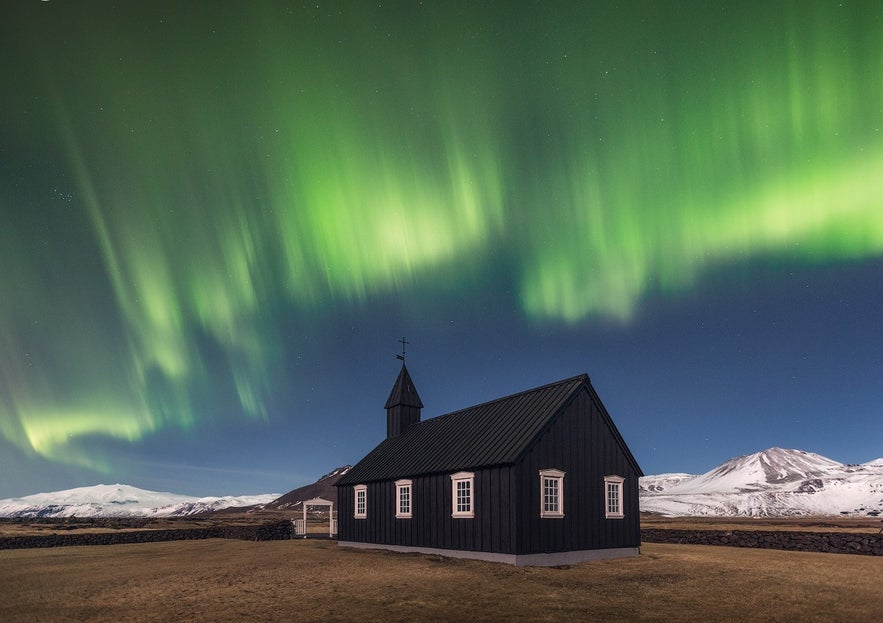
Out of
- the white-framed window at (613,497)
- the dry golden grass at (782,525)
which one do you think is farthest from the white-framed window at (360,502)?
the dry golden grass at (782,525)

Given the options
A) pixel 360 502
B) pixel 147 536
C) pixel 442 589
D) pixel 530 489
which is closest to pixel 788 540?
pixel 530 489

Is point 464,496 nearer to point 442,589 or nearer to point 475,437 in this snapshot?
point 475,437

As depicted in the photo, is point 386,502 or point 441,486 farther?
point 386,502

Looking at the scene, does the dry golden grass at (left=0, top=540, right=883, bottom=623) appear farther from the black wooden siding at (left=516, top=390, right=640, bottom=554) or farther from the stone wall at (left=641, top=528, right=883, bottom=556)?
the black wooden siding at (left=516, top=390, right=640, bottom=554)

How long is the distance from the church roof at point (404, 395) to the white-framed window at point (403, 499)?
497 inches

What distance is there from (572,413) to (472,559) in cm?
773

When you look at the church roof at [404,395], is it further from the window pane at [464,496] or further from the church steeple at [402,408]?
the window pane at [464,496]

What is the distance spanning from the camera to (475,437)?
30484 mm

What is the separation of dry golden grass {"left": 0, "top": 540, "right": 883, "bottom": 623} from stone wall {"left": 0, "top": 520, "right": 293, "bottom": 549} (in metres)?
14.5

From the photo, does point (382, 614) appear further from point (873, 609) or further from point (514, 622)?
point (873, 609)

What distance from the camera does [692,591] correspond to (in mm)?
17938

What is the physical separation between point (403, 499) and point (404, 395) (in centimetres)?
1350

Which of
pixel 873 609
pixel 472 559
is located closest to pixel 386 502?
pixel 472 559

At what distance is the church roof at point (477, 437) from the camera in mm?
26969
